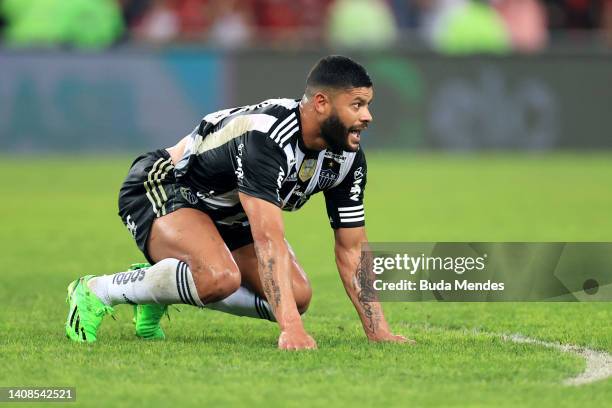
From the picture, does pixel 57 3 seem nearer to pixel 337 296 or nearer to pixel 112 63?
pixel 112 63

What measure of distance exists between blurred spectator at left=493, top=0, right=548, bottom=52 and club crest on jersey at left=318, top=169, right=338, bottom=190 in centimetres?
1652

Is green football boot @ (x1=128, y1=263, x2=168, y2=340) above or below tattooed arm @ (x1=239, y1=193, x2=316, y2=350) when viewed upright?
below

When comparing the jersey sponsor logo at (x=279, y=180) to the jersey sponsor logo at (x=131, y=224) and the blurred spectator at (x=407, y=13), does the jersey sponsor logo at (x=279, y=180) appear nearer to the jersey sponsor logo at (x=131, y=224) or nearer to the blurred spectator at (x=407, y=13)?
the jersey sponsor logo at (x=131, y=224)

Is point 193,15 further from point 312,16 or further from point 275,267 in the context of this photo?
point 275,267

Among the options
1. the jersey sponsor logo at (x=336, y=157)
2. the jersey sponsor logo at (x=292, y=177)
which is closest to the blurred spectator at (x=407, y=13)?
the jersey sponsor logo at (x=336, y=157)

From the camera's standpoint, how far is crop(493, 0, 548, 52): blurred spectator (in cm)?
2333

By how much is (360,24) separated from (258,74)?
8.82ft

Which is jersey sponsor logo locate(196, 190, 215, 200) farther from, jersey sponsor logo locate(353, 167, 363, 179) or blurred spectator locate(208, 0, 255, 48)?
blurred spectator locate(208, 0, 255, 48)

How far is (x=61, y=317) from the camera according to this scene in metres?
8.30

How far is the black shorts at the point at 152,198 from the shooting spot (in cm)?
743

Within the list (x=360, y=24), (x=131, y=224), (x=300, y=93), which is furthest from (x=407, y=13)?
(x=131, y=224)

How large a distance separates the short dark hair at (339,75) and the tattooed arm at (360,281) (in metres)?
0.87

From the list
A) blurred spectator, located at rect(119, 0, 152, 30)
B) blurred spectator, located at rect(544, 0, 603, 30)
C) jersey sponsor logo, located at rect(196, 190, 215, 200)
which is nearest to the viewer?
jersey sponsor logo, located at rect(196, 190, 215, 200)

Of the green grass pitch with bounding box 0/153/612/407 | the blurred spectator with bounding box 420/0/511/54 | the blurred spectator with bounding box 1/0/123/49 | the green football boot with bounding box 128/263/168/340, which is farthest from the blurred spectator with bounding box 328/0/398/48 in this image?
the green football boot with bounding box 128/263/168/340
